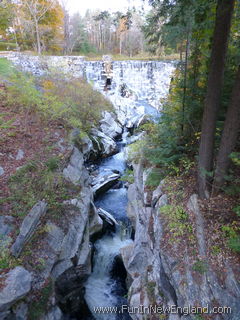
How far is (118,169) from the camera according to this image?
12.8 meters

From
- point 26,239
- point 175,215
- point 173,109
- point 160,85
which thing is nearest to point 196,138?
point 173,109

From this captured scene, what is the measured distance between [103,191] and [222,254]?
7365 mm

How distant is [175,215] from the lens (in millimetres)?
4785

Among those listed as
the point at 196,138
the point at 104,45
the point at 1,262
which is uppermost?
the point at 104,45

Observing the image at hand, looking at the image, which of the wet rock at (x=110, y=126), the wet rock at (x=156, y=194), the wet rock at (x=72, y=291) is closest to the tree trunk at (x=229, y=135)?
the wet rock at (x=156, y=194)

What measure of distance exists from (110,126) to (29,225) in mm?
11821

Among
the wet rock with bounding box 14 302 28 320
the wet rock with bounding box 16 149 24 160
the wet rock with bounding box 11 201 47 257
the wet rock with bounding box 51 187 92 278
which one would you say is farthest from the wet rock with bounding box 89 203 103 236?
the wet rock with bounding box 14 302 28 320

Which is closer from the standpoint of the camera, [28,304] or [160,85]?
[28,304]

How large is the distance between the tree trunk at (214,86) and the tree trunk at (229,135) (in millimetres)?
279

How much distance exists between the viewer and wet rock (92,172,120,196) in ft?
34.0

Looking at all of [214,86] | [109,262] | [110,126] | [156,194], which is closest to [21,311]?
[109,262]

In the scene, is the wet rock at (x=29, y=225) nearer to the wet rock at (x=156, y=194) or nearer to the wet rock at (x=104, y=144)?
the wet rock at (x=156, y=194)

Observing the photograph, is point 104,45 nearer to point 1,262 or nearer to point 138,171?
point 138,171

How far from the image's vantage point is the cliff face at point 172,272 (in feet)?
11.4
